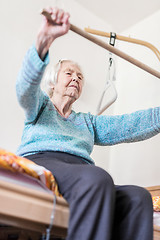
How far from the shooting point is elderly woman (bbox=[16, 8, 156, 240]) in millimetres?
800

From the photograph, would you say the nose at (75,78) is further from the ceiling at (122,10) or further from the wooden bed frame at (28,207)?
the ceiling at (122,10)

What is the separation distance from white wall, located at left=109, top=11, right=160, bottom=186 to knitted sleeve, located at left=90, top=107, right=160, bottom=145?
62 cm

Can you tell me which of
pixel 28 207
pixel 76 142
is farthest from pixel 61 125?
pixel 28 207

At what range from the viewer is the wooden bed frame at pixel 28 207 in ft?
2.50

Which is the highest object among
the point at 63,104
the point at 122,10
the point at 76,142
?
the point at 122,10

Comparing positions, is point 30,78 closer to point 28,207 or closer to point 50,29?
point 50,29

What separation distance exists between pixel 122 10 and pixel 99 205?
5.87 feet

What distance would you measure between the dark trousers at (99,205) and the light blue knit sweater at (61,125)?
0.37 feet

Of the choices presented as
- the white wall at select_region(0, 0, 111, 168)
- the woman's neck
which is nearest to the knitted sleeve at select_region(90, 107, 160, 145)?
the woman's neck

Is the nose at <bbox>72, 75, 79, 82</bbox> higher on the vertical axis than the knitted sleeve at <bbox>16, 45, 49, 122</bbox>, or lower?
higher

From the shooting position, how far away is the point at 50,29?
0.97 m

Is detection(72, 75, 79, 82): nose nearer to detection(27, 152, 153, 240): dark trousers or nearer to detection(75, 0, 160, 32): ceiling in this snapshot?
detection(27, 152, 153, 240): dark trousers

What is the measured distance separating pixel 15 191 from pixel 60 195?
139mm

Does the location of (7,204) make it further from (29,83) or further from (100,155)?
(100,155)
